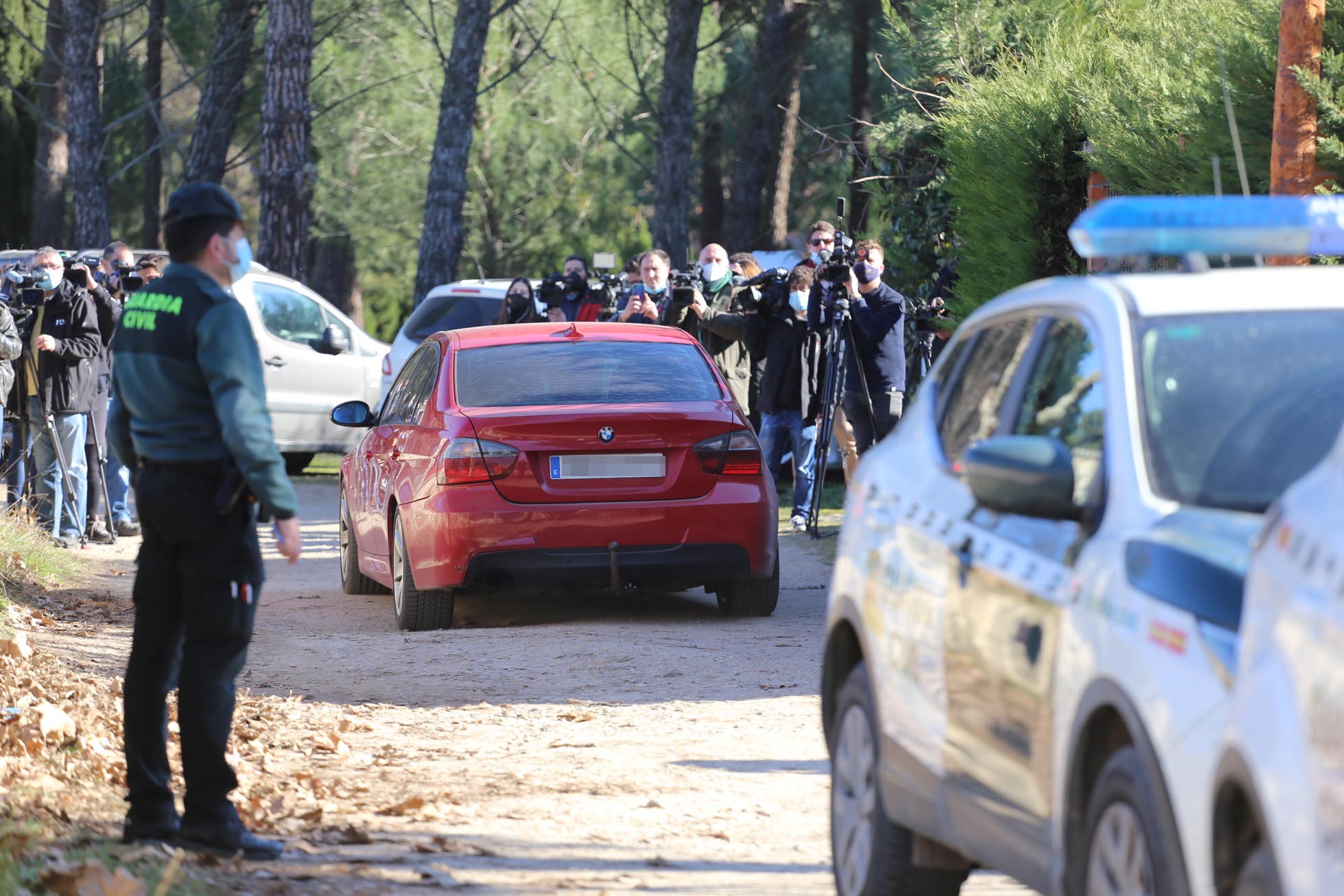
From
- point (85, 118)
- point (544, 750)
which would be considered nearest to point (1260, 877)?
point (544, 750)

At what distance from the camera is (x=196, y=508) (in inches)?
205

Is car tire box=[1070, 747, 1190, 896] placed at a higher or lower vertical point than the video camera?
lower

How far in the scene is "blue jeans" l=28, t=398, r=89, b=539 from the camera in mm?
13555

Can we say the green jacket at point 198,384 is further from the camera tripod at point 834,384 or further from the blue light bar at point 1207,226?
the camera tripod at point 834,384

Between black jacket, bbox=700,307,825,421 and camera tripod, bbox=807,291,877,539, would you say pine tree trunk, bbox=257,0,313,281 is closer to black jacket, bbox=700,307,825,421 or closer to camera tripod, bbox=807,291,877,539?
black jacket, bbox=700,307,825,421

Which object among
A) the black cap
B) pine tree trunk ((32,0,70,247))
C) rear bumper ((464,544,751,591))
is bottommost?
rear bumper ((464,544,751,591))

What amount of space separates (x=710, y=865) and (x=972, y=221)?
7420mm

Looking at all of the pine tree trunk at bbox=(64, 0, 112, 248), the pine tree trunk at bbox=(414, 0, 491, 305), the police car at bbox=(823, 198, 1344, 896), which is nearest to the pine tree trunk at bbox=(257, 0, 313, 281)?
the pine tree trunk at bbox=(414, 0, 491, 305)

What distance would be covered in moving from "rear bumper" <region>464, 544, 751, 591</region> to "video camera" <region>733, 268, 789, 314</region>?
16.3 ft

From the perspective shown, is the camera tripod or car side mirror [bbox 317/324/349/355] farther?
car side mirror [bbox 317/324/349/355]

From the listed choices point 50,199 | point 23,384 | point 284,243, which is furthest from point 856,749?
point 50,199

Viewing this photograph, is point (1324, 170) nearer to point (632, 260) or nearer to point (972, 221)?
point (972, 221)

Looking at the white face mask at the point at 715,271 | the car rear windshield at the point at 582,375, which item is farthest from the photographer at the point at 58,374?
the white face mask at the point at 715,271

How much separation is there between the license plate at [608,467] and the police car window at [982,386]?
480 cm
